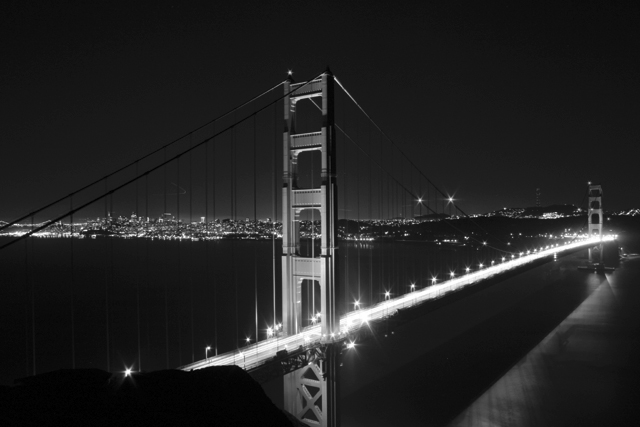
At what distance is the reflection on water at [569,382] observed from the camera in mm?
16547

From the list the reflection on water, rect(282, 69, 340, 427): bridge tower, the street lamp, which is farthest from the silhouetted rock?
the reflection on water

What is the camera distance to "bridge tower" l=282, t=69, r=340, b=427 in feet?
41.1

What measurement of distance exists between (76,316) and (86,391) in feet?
118

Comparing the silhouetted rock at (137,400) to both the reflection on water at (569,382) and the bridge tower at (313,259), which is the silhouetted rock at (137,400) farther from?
the reflection on water at (569,382)

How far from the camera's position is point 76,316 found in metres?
37.7

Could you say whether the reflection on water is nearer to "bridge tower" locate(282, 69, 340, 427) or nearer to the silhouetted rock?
"bridge tower" locate(282, 69, 340, 427)

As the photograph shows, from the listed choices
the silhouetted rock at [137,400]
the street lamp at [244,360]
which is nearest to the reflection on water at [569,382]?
the street lamp at [244,360]

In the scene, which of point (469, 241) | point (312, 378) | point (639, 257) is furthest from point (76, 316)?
point (469, 241)

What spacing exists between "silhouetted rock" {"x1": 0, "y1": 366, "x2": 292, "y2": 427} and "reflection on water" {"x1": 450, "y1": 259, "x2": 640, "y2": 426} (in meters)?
11.4

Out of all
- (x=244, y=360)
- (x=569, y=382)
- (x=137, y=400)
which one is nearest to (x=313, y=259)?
(x=244, y=360)

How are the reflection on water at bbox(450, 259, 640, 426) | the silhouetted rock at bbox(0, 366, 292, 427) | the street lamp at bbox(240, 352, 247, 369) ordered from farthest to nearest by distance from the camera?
1. the reflection on water at bbox(450, 259, 640, 426)
2. the street lamp at bbox(240, 352, 247, 369)
3. the silhouetted rock at bbox(0, 366, 292, 427)

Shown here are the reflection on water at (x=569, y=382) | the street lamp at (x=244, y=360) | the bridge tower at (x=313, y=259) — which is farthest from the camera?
the reflection on water at (x=569, y=382)

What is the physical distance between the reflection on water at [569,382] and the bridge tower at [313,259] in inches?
229

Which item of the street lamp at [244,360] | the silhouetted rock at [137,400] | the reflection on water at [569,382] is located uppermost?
the silhouetted rock at [137,400]
